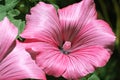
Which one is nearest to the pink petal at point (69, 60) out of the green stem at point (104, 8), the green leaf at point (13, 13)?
the green leaf at point (13, 13)

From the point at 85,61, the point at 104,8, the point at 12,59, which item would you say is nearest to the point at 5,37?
the point at 12,59

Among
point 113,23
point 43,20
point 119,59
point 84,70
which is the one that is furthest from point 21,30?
point 113,23

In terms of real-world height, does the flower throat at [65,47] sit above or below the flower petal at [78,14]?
below

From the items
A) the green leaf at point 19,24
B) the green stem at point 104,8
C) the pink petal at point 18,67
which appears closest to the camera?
the pink petal at point 18,67

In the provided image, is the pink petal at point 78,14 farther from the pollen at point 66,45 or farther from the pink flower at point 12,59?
the pink flower at point 12,59

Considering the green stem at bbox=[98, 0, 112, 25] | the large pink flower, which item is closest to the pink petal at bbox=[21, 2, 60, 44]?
the large pink flower

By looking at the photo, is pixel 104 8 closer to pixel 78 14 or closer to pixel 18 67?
pixel 78 14

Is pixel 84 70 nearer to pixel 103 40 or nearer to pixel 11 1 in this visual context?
pixel 103 40
